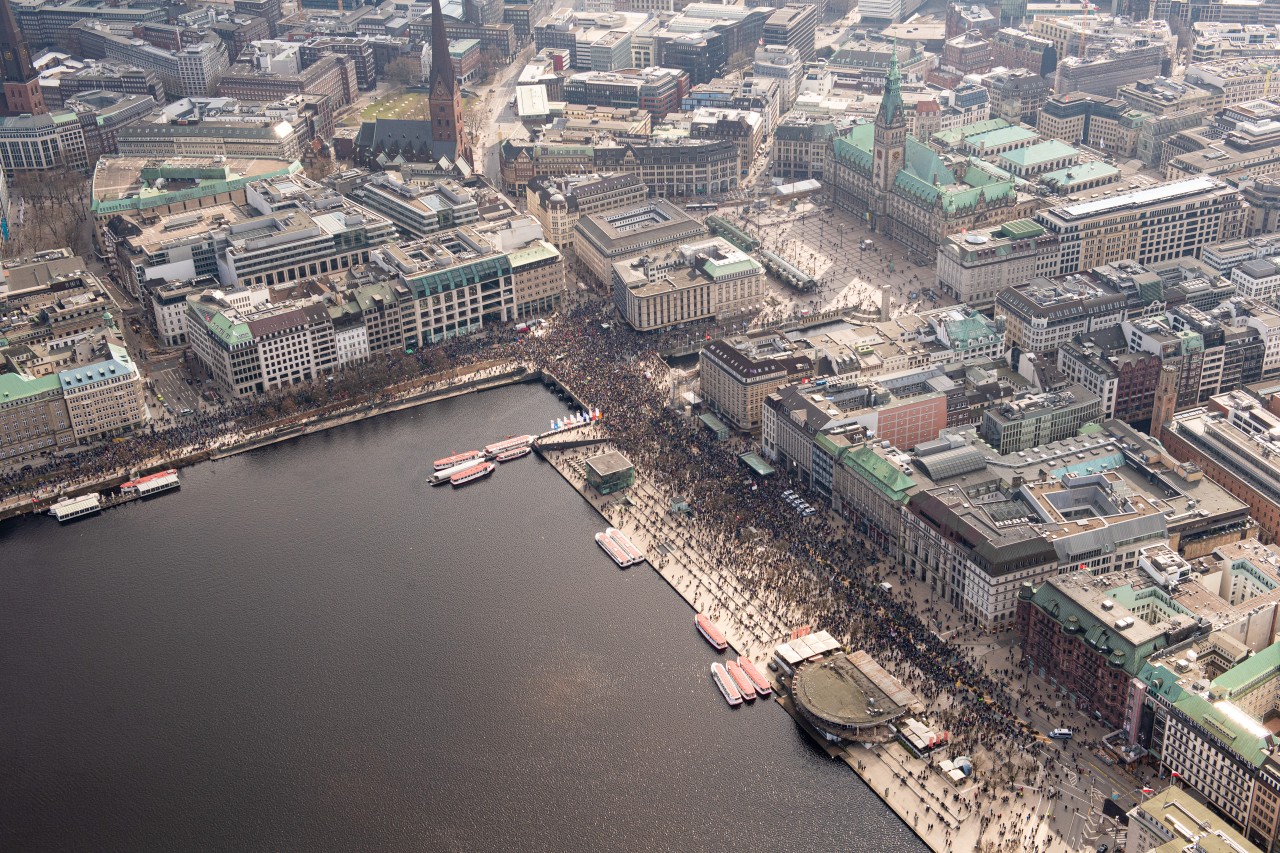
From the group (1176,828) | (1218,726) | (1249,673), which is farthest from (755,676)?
(1249,673)

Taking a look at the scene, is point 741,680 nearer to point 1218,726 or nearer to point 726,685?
point 726,685

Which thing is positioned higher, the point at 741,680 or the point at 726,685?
the point at 741,680

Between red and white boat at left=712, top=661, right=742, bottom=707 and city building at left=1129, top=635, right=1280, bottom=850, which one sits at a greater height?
city building at left=1129, top=635, right=1280, bottom=850

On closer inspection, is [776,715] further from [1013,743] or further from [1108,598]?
[1108,598]

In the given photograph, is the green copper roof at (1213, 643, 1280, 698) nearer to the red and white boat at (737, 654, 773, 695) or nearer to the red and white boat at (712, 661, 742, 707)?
the red and white boat at (737, 654, 773, 695)

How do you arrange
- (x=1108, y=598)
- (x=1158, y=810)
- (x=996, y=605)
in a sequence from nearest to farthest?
1. (x=1158, y=810)
2. (x=1108, y=598)
3. (x=996, y=605)

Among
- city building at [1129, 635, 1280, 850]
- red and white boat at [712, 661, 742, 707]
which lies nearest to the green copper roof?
city building at [1129, 635, 1280, 850]

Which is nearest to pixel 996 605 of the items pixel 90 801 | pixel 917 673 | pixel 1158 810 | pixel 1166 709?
pixel 917 673
